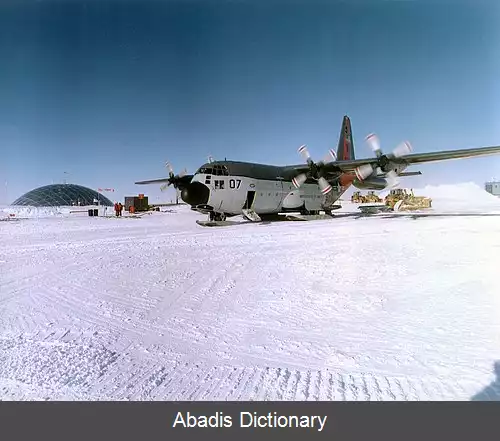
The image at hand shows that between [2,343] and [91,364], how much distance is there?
1155mm

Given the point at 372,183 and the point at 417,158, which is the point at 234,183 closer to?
the point at 417,158

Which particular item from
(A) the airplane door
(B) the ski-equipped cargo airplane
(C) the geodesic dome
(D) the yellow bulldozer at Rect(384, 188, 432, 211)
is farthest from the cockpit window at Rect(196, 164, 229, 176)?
(C) the geodesic dome

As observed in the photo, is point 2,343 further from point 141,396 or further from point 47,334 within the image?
point 141,396

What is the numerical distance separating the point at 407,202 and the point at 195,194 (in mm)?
23486

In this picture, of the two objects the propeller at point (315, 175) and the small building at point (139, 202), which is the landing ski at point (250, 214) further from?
the small building at point (139, 202)

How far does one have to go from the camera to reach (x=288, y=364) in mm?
2588

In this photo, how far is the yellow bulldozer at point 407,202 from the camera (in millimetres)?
28097

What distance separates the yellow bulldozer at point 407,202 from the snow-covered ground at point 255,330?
2342 centimetres

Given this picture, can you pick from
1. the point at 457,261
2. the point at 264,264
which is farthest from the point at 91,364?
the point at 457,261

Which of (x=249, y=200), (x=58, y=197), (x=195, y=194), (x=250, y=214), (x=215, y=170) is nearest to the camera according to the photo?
(x=195, y=194)

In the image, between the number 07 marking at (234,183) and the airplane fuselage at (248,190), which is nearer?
the airplane fuselage at (248,190)

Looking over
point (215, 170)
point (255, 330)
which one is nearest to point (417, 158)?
point (215, 170)

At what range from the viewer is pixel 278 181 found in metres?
17.4
